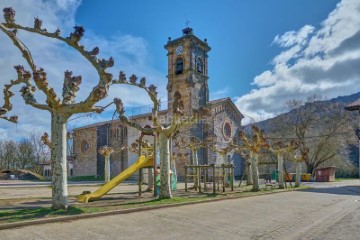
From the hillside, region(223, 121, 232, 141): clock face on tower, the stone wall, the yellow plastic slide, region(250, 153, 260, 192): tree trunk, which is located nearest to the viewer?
the yellow plastic slide

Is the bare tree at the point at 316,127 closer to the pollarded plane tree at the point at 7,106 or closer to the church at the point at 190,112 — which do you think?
the church at the point at 190,112

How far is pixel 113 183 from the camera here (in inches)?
562

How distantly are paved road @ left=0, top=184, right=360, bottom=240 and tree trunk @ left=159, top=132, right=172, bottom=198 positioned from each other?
8.46 ft

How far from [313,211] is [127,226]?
23.1 ft

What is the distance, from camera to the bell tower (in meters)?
41.0

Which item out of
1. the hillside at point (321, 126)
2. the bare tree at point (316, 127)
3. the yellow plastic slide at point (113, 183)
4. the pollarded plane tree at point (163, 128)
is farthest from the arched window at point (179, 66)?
the pollarded plane tree at point (163, 128)

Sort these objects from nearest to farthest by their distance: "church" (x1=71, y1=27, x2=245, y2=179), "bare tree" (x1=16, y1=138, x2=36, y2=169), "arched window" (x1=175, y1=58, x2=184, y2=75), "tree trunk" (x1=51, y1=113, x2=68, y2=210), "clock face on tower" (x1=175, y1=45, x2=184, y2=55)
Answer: "tree trunk" (x1=51, y1=113, x2=68, y2=210) → "church" (x1=71, y1=27, x2=245, y2=179) → "clock face on tower" (x1=175, y1=45, x2=184, y2=55) → "arched window" (x1=175, y1=58, x2=184, y2=75) → "bare tree" (x1=16, y1=138, x2=36, y2=169)

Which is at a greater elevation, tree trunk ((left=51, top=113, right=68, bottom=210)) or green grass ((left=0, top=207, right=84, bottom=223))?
tree trunk ((left=51, top=113, right=68, bottom=210))

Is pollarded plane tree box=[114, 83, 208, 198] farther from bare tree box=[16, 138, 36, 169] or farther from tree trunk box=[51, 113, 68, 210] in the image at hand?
bare tree box=[16, 138, 36, 169]

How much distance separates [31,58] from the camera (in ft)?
32.6

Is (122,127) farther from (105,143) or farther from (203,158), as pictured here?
(203,158)

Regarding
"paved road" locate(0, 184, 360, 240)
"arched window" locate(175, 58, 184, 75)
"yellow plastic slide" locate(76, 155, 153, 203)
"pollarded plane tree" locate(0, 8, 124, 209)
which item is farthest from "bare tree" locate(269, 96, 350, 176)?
"pollarded plane tree" locate(0, 8, 124, 209)

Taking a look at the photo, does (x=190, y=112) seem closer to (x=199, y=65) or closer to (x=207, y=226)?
(x=199, y=65)

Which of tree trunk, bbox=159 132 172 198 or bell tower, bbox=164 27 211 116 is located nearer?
tree trunk, bbox=159 132 172 198
